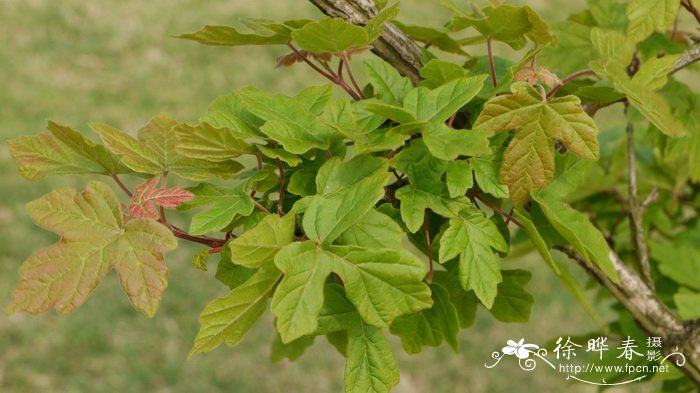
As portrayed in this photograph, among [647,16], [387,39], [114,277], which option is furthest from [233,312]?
[114,277]

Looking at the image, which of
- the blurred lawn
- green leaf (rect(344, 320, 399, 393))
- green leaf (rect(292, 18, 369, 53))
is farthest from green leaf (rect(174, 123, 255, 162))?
the blurred lawn

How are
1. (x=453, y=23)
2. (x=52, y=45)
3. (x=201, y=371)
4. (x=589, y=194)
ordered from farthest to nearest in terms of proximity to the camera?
(x=52, y=45) < (x=201, y=371) < (x=589, y=194) < (x=453, y=23)

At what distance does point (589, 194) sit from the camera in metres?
1.64

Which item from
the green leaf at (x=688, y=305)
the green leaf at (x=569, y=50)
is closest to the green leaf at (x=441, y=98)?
the green leaf at (x=569, y=50)

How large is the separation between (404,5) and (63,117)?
262cm

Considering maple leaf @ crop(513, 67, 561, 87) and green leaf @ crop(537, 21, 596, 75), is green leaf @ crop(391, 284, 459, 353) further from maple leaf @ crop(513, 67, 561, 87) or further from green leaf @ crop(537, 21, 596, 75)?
green leaf @ crop(537, 21, 596, 75)

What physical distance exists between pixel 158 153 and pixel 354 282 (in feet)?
0.93

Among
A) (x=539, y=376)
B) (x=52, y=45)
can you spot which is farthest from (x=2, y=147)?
(x=539, y=376)

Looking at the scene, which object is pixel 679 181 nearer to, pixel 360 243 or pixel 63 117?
pixel 360 243

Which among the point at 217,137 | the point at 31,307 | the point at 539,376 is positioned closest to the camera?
the point at 31,307

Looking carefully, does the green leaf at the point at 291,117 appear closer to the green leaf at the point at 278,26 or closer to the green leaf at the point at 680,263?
the green leaf at the point at 278,26

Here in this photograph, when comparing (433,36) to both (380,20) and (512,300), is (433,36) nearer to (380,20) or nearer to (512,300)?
(380,20)

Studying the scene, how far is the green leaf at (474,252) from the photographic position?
0.85m

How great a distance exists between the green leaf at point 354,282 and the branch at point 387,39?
325 millimetres
